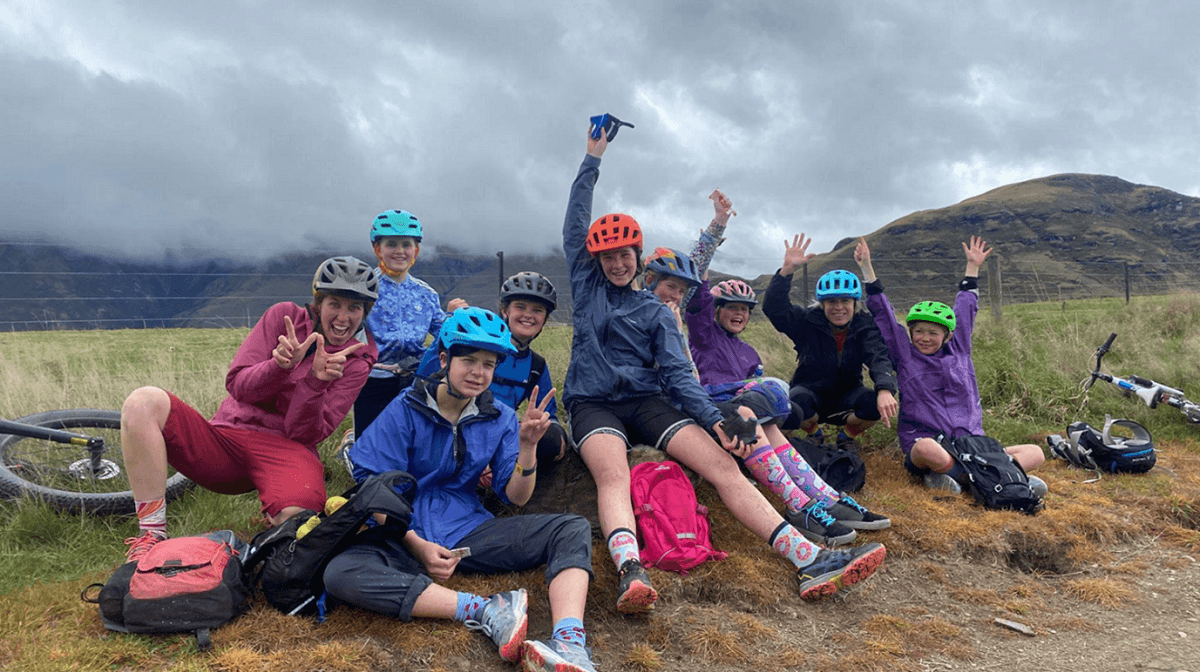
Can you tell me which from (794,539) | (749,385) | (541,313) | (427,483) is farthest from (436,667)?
(749,385)

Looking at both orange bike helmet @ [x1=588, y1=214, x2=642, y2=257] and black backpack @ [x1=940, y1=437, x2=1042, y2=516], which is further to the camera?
black backpack @ [x1=940, y1=437, x2=1042, y2=516]

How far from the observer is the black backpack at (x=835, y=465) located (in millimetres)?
6070

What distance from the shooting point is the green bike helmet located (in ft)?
20.7

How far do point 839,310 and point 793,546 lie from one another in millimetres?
3040

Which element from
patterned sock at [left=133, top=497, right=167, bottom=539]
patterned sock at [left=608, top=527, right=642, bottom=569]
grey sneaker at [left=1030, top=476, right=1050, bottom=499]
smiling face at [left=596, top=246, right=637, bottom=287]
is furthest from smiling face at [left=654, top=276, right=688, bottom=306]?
patterned sock at [left=133, top=497, right=167, bottom=539]

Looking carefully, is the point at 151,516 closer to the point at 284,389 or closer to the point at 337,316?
the point at 284,389

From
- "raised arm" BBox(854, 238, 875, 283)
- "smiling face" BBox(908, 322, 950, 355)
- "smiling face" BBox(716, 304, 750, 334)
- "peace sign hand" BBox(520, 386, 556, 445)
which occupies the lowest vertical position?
"peace sign hand" BBox(520, 386, 556, 445)

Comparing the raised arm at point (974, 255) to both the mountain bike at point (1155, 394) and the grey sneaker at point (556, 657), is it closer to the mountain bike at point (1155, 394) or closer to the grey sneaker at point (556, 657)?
the mountain bike at point (1155, 394)

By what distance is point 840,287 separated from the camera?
21.6 ft

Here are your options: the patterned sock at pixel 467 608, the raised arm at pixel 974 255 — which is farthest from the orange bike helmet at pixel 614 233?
the raised arm at pixel 974 255

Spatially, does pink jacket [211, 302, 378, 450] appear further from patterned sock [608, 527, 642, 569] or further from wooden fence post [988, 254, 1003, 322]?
wooden fence post [988, 254, 1003, 322]

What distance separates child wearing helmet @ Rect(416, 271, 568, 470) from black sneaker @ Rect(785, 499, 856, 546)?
1.89 meters

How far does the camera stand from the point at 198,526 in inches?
188

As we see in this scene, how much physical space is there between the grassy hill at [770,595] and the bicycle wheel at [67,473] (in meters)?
0.11
